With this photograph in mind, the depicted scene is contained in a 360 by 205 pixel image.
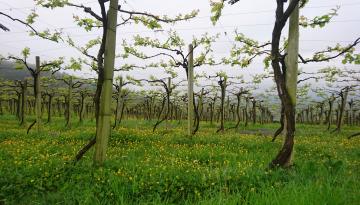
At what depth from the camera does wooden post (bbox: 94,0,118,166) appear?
8.23 meters

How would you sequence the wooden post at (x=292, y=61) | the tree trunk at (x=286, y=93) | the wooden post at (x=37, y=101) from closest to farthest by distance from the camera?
1. the tree trunk at (x=286, y=93)
2. the wooden post at (x=292, y=61)
3. the wooden post at (x=37, y=101)

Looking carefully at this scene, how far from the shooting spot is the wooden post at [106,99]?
8227 millimetres

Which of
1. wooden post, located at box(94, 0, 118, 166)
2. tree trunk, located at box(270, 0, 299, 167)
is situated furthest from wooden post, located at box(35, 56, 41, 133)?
tree trunk, located at box(270, 0, 299, 167)

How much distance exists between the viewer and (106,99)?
8227 millimetres

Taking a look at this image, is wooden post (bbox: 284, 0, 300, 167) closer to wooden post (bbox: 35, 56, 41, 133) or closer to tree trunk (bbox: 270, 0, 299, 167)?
tree trunk (bbox: 270, 0, 299, 167)

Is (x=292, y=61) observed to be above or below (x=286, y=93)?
above

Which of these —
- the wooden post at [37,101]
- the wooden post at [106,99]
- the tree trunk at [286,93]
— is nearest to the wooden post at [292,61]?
the tree trunk at [286,93]

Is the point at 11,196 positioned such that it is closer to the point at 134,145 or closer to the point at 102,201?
the point at 102,201

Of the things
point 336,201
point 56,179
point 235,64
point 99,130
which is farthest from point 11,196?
point 235,64

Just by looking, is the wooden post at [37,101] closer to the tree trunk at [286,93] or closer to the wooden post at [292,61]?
the tree trunk at [286,93]

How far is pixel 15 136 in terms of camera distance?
1647 centimetres

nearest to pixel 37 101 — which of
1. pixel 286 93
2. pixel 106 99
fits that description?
pixel 106 99

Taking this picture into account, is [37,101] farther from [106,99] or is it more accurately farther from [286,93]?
[286,93]

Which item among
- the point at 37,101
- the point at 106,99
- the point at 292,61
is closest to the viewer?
the point at 106,99
